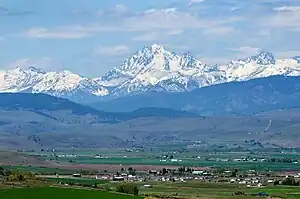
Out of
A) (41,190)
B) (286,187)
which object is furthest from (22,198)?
(286,187)

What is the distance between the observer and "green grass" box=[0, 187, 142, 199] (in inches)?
3703

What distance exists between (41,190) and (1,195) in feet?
26.1

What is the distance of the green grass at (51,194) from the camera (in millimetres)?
94062

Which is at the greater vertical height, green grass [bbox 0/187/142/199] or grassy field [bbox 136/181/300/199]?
grassy field [bbox 136/181/300/199]

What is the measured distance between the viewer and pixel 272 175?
18838 centimetres

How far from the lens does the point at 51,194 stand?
320 feet

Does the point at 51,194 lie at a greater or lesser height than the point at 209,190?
lesser

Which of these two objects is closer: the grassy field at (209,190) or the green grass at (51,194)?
the green grass at (51,194)

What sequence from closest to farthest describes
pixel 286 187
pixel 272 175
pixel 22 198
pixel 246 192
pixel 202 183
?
1. pixel 22 198
2. pixel 246 192
3. pixel 286 187
4. pixel 202 183
5. pixel 272 175

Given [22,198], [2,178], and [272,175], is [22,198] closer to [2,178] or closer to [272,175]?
[2,178]

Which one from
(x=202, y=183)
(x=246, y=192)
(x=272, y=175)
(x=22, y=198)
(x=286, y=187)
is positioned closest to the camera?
(x=22, y=198)

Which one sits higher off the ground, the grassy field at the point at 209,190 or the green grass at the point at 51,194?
the grassy field at the point at 209,190

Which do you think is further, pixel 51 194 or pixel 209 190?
pixel 209 190

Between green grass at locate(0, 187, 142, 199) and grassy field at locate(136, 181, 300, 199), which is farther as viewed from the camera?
grassy field at locate(136, 181, 300, 199)
